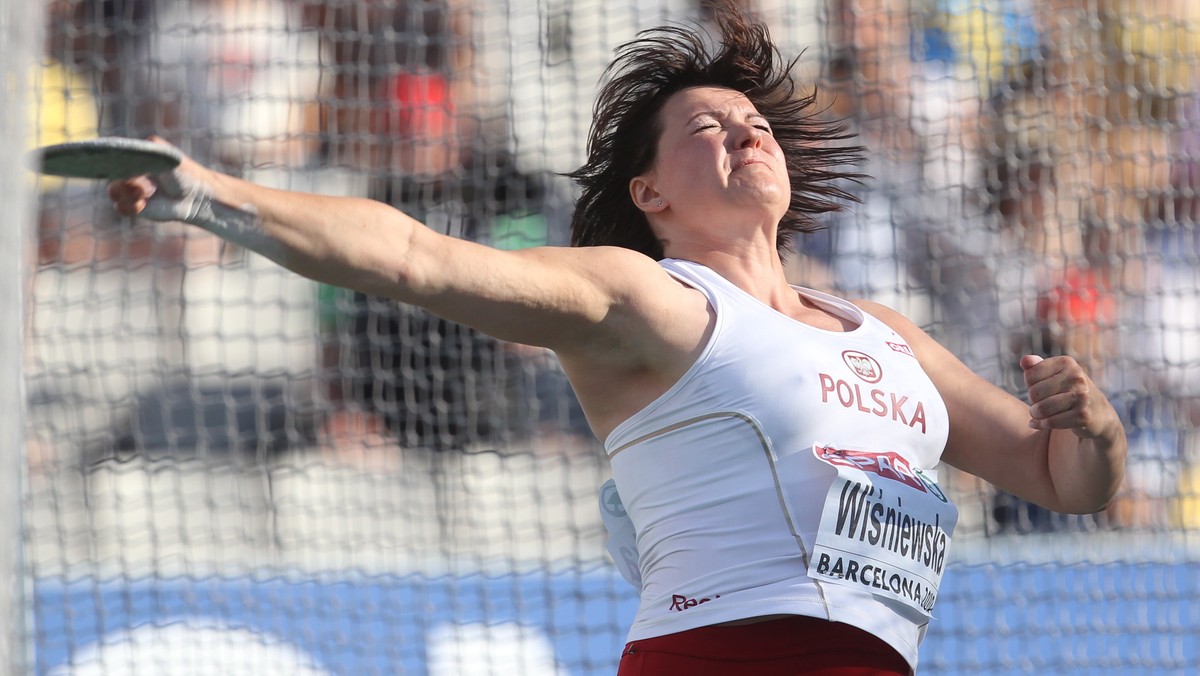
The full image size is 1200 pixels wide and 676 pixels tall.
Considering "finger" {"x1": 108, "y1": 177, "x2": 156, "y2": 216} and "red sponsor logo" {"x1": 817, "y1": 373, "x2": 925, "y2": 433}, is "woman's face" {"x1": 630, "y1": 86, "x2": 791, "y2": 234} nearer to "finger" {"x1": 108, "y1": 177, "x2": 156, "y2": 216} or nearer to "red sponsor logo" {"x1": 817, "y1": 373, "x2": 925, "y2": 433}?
"red sponsor logo" {"x1": 817, "y1": 373, "x2": 925, "y2": 433}

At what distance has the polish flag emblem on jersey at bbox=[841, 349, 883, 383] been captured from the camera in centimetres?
209

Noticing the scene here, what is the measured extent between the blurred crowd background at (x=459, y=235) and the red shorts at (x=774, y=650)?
2.91 meters

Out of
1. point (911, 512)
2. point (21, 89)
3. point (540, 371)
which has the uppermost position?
point (21, 89)

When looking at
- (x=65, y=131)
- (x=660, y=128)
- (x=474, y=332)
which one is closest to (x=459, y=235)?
(x=474, y=332)

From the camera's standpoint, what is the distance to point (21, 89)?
146 cm

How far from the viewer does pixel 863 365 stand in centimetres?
211

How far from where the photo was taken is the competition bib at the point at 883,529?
197 cm

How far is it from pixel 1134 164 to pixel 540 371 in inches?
98.6

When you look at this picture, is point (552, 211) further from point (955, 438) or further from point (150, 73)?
point (955, 438)

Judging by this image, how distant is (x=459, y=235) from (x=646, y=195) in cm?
296

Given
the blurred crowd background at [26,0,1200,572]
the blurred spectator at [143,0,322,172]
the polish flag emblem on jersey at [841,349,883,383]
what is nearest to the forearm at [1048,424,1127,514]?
the polish flag emblem on jersey at [841,349,883,383]

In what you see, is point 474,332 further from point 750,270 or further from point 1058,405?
point 1058,405

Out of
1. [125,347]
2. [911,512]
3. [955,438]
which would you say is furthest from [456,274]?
[125,347]

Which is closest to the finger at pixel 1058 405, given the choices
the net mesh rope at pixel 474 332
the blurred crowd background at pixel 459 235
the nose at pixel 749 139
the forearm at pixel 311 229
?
the nose at pixel 749 139
